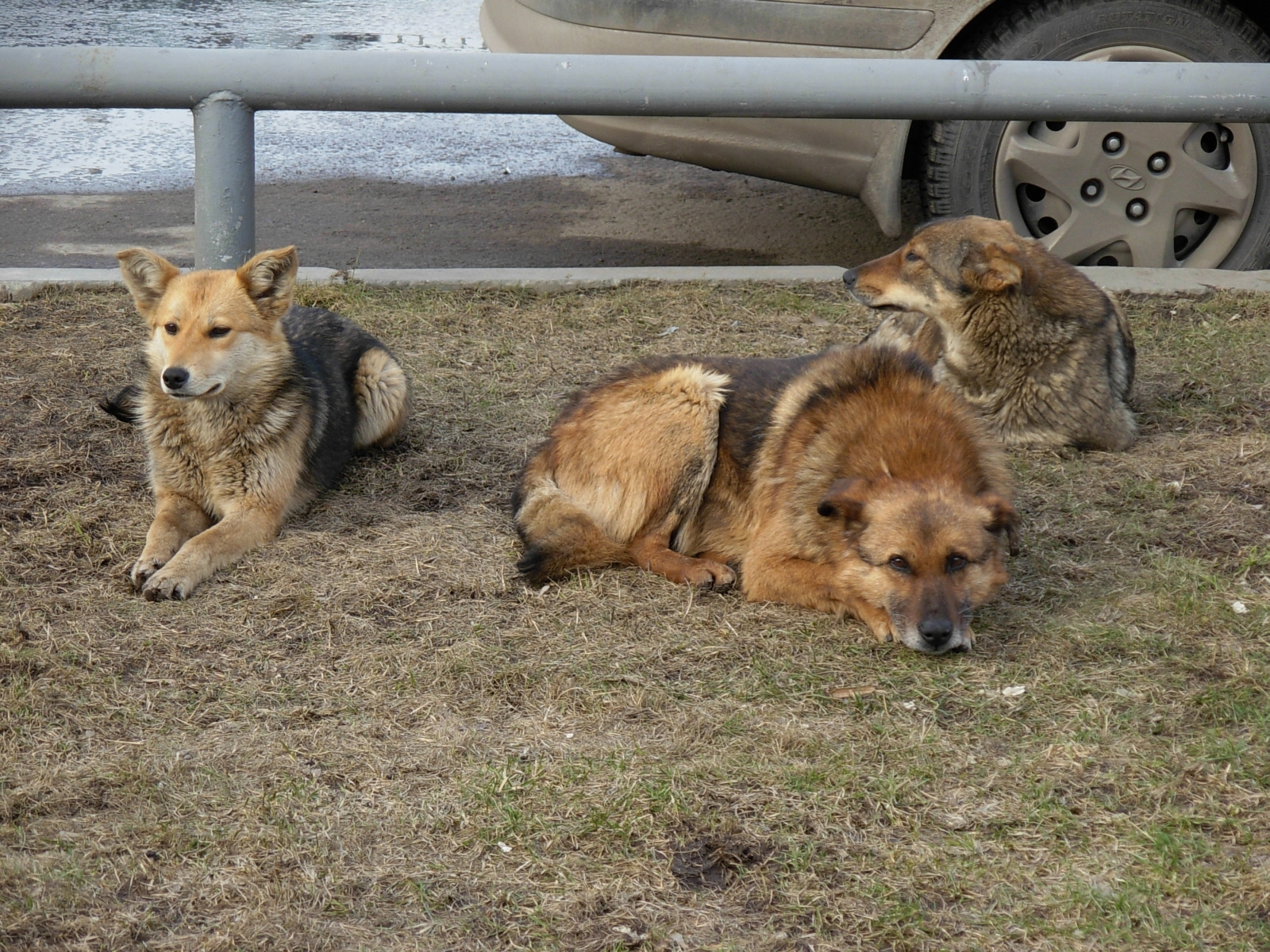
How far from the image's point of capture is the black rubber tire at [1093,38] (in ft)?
22.5

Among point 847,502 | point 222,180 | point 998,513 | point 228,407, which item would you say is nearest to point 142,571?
point 228,407

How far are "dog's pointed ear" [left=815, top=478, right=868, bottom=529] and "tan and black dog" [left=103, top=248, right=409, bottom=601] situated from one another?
6.85 ft

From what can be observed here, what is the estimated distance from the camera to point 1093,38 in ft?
22.6

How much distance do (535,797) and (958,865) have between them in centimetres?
103

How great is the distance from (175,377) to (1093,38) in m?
5.22

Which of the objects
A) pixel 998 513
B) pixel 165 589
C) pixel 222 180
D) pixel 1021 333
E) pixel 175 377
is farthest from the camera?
pixel 222 180

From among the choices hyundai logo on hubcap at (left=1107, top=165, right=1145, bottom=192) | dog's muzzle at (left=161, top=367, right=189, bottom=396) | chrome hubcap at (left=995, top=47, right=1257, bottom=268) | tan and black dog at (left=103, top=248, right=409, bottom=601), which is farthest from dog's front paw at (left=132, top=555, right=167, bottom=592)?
hyundai logo on hubcap at (left=1107, top=165, right=1145, bottom=192)

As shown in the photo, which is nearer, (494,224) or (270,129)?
(494,224)

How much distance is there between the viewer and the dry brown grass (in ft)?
9.05

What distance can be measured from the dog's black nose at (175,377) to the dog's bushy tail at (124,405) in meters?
0.69

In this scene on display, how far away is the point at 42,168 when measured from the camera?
998 centimetres

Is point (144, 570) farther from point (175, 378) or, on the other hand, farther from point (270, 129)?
point (270, 129)

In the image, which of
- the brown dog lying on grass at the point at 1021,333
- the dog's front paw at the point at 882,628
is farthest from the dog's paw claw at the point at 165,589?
the brown dog lying on grass at the point at 1021,333

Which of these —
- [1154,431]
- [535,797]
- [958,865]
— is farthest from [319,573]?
[1154,431]
